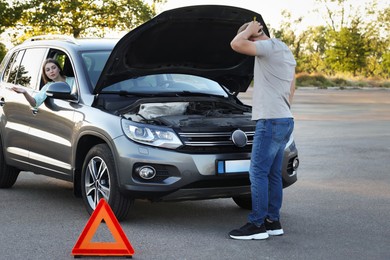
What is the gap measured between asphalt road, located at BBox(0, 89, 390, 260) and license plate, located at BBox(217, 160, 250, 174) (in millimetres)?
532

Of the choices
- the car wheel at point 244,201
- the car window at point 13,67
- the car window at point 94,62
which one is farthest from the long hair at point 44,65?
the car wheel at point 244,201

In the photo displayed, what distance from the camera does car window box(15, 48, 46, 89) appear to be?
8.48 meters

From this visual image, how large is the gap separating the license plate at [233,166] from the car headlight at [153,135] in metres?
0.40

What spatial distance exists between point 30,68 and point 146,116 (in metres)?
2.34

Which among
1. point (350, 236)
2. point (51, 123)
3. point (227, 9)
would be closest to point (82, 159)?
point (51, 123)

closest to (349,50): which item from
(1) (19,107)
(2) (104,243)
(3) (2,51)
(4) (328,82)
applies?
(4) (328,82)

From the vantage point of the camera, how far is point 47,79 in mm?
8141

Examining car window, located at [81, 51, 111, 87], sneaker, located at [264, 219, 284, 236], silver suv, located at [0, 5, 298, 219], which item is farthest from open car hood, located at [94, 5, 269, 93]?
sneaker, located at [264, 219, 284, 236]

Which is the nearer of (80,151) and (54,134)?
(80,151)

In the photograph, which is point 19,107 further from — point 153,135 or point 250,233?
point 250,233

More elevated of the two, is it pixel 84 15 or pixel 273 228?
pixel 273 228

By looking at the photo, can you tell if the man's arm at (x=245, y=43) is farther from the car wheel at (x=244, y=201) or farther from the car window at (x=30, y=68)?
the car window at (x=30, y=68)

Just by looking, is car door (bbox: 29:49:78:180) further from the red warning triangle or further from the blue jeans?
the blue jeans

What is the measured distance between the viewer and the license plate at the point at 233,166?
6.64 metres
